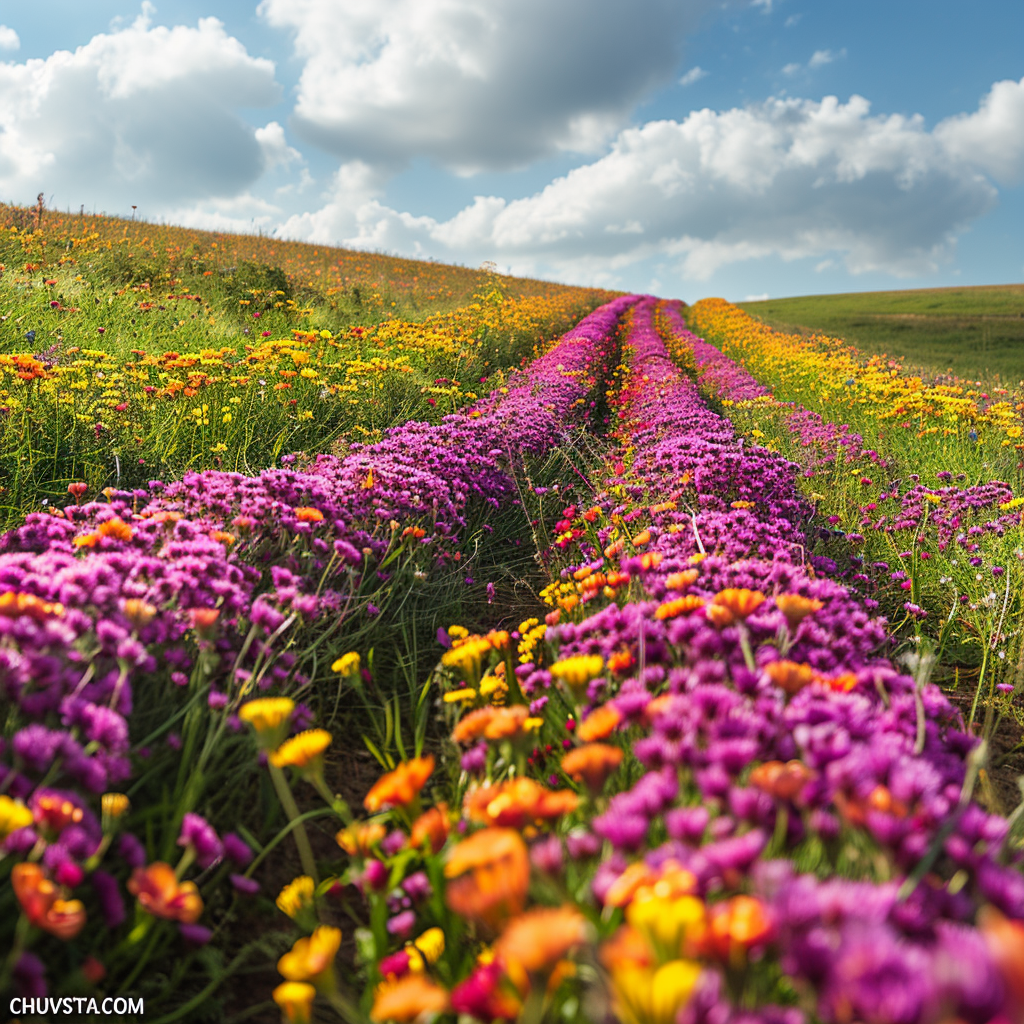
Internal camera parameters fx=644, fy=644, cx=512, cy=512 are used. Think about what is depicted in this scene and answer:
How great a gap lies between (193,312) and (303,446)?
497 cm

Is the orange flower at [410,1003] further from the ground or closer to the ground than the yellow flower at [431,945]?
further from the ground

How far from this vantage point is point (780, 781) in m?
1.12

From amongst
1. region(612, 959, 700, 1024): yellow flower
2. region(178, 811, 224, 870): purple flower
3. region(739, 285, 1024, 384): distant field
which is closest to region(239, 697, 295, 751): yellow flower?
region(178, 811, 224, 870): purple flower

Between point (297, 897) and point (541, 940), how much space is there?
981mm

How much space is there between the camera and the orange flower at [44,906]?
41.3 inches

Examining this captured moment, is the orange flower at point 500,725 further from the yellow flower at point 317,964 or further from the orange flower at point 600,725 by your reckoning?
the yellow flower at point 317,964

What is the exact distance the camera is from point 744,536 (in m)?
3.18

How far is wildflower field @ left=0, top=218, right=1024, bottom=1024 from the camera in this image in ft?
3.21

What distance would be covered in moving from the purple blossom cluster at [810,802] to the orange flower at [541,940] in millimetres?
164

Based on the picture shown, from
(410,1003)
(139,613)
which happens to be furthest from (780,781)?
(139,613)

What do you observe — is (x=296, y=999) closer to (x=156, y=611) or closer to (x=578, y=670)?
(x=578, y=670)

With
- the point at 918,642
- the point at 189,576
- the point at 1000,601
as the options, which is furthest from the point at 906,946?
the point at 1000,601

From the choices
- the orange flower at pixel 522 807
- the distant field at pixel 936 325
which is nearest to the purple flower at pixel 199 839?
the orange flower at pixel 522 807

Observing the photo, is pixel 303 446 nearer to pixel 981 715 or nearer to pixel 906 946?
pixel 981 715
